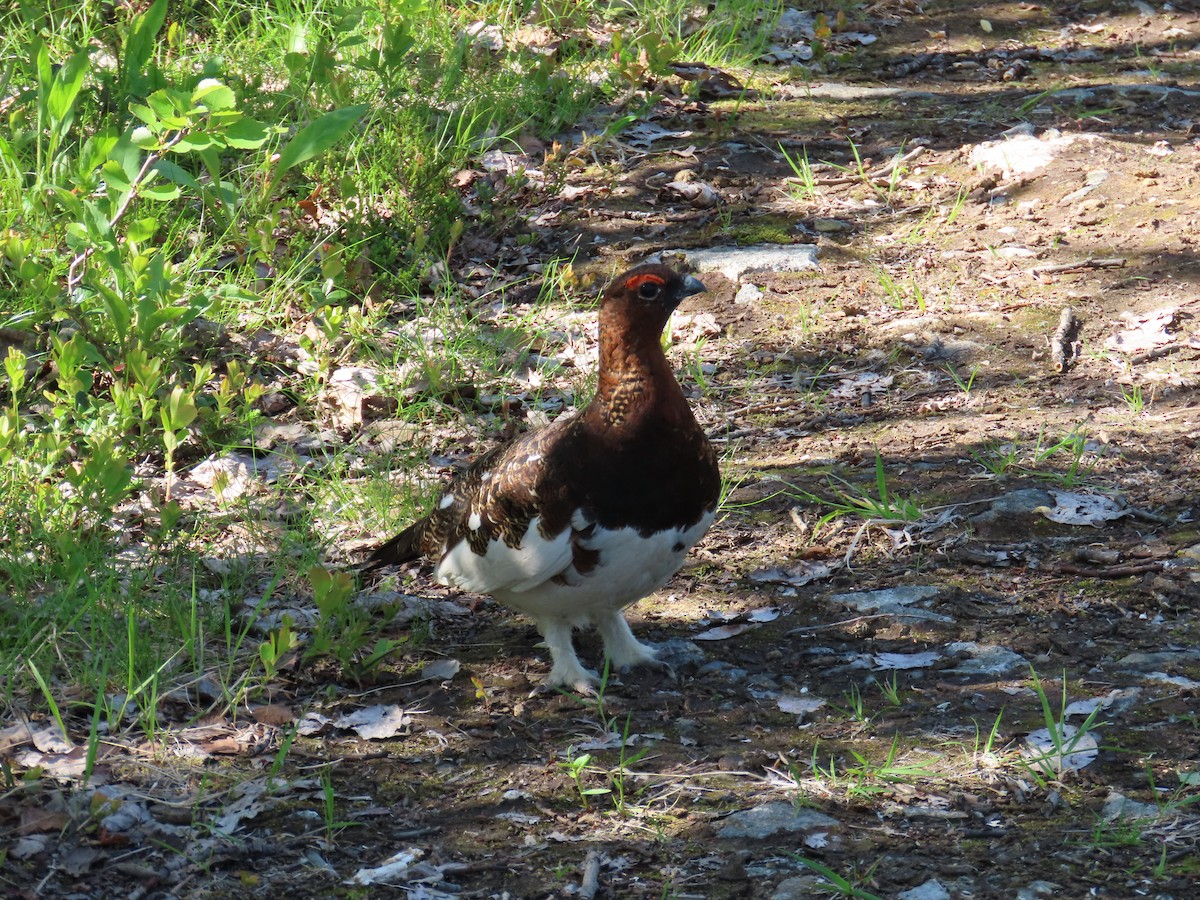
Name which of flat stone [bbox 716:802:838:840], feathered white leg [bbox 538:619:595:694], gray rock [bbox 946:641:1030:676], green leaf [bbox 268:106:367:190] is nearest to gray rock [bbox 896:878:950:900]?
flat stone [bbox 716:802:838:840]

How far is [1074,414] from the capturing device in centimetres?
494

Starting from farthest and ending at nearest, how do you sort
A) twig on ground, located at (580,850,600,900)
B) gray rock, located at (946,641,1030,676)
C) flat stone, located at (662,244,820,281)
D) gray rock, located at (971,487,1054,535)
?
flat stone, located at (662,244,820,281)
gray rock, located at (971,487,1054,535)
gray rock, located at (946,641,1030,676)
twig on ground, located at (580,850,600,900)

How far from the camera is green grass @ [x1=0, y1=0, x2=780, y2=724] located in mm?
3871

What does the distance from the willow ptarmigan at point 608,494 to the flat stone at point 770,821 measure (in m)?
0.79

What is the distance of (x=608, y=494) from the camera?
3508 mm

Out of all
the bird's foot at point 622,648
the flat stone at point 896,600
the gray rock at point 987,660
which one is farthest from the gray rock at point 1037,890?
the bird's foot at point 622,648

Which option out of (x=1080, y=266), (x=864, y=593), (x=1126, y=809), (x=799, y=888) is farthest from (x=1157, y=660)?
(x=1080, y=266)

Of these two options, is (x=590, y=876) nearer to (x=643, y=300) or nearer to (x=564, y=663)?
(x=564, y=663)

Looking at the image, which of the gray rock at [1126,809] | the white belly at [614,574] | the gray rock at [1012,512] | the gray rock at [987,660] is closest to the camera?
the gray rock at [1126,809]

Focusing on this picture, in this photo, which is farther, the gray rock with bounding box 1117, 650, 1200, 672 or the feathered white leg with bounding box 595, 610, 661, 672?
the feathered white leg with bounding box 595, 610, 661, 672

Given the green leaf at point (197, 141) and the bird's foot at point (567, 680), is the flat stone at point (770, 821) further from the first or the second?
the green leaf at point (197, 141)

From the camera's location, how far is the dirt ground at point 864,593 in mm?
2887

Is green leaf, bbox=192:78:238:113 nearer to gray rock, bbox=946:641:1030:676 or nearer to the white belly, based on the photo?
the white belly

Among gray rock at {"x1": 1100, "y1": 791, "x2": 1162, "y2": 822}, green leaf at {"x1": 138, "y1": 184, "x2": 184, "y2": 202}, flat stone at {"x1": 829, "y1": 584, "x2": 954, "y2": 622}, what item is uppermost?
green leaf at {"x1": 138, "y1": 184, "x2": 184, "y2": 202}
